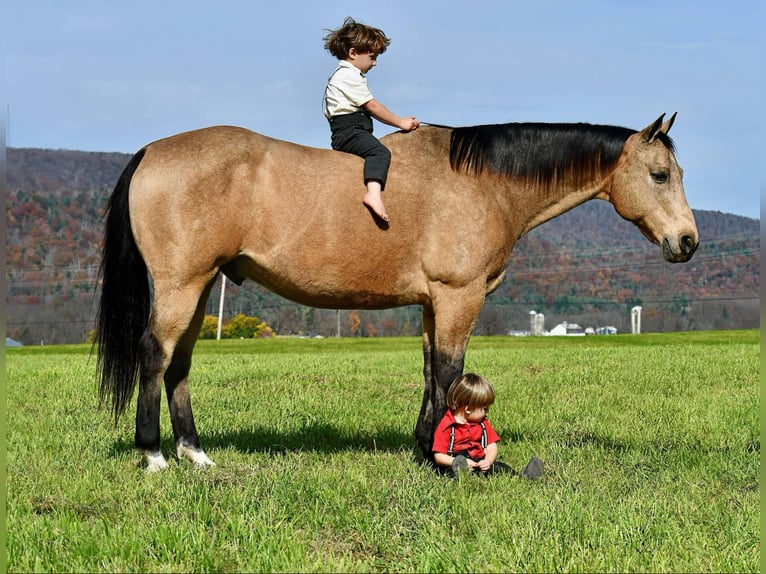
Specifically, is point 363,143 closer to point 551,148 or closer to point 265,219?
point 265,219

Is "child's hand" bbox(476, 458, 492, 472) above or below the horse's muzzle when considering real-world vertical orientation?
below

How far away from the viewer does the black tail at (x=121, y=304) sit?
5887 mm

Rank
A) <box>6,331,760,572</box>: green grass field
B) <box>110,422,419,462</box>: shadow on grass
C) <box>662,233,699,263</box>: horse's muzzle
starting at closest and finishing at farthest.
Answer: <box>6,331,760,572</box>: green grass field → <box>662,233,699,263</box>: horse's muzzle → <box>110,422,419,462</box>: shadow on grass

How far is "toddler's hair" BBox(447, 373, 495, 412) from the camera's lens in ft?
18.0

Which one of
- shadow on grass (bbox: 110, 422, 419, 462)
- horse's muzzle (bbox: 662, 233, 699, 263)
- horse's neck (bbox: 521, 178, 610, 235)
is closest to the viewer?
horse's muzzle (bbox: 662, 233, 699, 263)

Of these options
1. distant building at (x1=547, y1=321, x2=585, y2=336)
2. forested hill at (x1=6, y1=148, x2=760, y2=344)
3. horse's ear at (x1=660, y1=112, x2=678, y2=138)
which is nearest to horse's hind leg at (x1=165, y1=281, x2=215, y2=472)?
horse's ear at (x1=660, y1=112, x2=678, y2=138)

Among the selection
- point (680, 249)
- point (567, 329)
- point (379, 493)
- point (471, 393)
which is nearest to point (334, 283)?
point (471, 393)

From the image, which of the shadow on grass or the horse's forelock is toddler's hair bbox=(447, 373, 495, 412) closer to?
the shadow on grass

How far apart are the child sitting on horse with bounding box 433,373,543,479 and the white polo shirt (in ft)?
7.18

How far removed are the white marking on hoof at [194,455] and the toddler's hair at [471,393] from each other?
1869 millimetres

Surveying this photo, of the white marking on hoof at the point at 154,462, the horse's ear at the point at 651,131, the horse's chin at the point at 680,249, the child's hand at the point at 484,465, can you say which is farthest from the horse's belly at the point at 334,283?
the horse's ear at the point at 651,131

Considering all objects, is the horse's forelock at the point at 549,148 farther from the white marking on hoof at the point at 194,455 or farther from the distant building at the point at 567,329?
the distant building at the point at 567,329

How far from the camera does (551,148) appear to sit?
625cm

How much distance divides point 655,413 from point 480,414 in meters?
3.74
